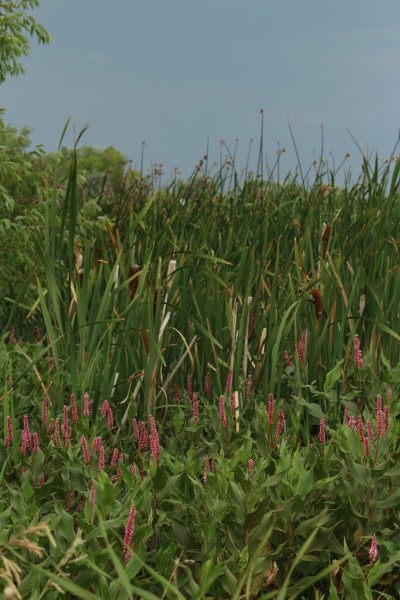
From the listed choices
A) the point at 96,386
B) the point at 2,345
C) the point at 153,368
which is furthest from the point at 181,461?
the point at 2,345

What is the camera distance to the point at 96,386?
3.54 meters

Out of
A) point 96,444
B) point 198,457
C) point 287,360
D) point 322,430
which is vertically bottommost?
point 198,457

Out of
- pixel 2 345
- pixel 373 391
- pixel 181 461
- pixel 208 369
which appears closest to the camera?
pixel 181 461

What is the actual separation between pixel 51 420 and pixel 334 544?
1304 mm

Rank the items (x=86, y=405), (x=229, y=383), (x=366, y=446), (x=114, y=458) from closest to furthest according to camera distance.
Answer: (x=366, y=446) → (x=114, y=458) → (x=86, y=405) → (x=229, y=383)

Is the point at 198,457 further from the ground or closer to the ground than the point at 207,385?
closer to the ground

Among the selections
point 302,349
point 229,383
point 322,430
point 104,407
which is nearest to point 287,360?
point 302,349

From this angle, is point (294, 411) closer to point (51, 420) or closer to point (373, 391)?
point (373, 391)

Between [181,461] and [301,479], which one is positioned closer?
[301,479]

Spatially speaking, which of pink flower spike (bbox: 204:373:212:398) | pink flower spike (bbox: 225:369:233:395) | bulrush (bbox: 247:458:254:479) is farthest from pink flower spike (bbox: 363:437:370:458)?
pink flower spike (bbox: 204:373:212:398)

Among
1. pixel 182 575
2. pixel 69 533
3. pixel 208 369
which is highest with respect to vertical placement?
pixel 208 369

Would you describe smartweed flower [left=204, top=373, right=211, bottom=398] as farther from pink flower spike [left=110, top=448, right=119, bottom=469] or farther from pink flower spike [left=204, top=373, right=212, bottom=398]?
pink flower spike [left=110, top=448, right=119, bottom=469]

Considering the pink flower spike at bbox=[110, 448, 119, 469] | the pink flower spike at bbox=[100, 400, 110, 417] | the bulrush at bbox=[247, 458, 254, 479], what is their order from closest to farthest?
the bulrush at bbox=[247, 458, 254, 479], the pink flower spike at bbox=[110, 448, 119, 469], the pink flower spike at bbox=[100, 400, 110, 417]

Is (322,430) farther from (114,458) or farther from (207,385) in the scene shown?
(207,385)
